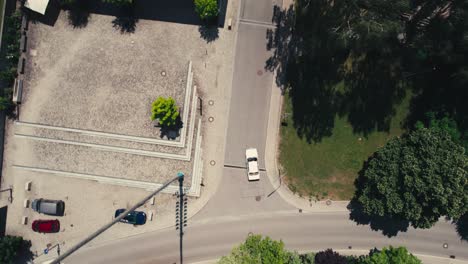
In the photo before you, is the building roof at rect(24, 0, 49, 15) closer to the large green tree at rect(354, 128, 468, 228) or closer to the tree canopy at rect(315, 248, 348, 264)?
the large green tree at rect(354, 128, 468, 228)

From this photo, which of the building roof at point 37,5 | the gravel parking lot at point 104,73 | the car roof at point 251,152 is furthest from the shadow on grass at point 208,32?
the building roof at point 37,5

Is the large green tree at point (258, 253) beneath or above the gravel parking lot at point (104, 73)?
beneath

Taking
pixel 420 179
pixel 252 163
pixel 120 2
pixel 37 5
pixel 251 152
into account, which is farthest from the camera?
pixel 251 152

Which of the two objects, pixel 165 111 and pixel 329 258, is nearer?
pixel 329 258

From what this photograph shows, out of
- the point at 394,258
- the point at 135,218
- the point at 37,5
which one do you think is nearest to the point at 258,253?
the point at 394,258

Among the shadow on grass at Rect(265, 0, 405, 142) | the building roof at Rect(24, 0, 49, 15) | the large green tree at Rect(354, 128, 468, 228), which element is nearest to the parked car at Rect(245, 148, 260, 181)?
the shadow on grass at Rect(265, 0, 405, 142)

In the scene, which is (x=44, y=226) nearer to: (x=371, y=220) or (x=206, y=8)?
(x=206, y=8)

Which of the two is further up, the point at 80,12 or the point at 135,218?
the point at 80,12

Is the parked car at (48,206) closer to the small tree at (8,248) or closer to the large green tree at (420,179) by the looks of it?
the small tree at (8,248)
